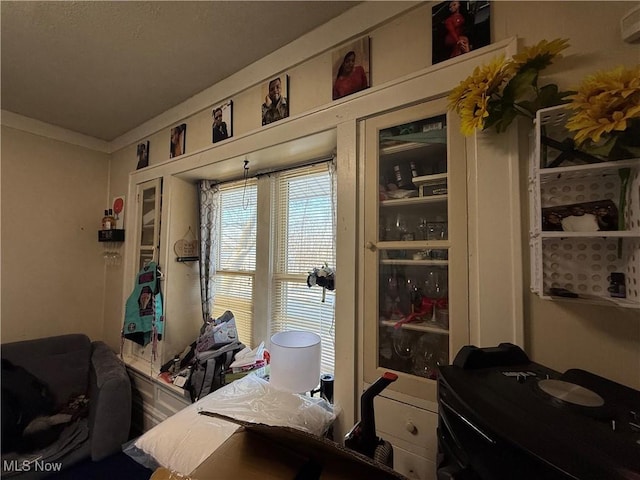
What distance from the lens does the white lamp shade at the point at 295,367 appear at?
124 centimetres

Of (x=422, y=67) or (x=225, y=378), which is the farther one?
(x=225, y=378)

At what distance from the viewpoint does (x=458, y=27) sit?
948 mm

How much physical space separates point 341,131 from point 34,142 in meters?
2.67

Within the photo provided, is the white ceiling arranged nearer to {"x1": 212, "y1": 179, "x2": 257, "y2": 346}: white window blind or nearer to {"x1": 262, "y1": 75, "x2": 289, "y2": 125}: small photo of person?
{"x1": 262, "y1": 75, "x2": 289, "y2": 125}: small photo of person

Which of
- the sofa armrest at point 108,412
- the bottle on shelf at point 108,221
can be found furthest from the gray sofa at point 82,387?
the bottle on shelf at point 108,221

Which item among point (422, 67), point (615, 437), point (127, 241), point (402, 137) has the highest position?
point (422, 67)

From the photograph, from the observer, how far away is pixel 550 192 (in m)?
0.77

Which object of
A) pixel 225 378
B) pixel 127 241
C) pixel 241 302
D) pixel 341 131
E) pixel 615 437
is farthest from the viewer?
pixel 127 241

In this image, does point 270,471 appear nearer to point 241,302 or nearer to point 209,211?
point 241,302

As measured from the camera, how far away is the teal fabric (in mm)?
1995

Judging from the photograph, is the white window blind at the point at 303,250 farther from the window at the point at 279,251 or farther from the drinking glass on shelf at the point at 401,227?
the drinking glass on shelf at the point at 401,227

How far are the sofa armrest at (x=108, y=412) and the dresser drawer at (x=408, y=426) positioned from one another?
1715mm

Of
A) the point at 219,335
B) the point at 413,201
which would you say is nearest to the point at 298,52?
the point at 413,201

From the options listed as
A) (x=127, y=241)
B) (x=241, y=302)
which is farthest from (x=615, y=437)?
(x=127, y=241)
